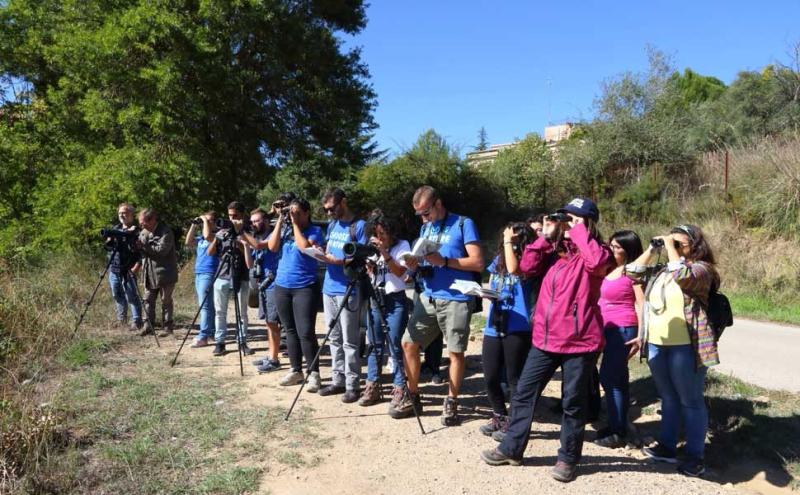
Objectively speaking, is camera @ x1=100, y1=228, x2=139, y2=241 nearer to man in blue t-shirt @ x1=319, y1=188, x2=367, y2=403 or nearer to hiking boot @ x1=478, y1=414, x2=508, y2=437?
man in blue t-shirt @ x1=319, y1=188, x2=367, y2=403

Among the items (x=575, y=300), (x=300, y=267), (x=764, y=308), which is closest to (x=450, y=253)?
(x=575, y=300)

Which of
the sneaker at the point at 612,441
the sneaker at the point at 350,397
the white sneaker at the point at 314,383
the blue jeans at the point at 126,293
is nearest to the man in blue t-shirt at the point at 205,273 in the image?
the blue jeans at the point at 126,293

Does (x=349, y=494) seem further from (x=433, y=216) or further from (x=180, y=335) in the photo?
(x=180, y=335)

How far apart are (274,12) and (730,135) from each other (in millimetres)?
15324

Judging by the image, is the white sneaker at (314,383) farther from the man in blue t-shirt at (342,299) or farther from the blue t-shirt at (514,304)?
the blue t-shirt at (514,304)

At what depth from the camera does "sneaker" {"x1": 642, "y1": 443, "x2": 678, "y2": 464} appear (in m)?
4.02

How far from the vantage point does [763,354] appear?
258 inches

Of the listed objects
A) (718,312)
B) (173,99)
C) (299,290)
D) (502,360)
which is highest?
(173,99)

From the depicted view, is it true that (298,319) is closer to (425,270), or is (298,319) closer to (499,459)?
(425,270)

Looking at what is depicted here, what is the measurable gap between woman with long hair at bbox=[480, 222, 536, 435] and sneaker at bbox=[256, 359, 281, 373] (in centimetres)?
268

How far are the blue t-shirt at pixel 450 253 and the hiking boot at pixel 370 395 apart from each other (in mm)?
1106

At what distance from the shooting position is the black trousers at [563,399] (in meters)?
3.62

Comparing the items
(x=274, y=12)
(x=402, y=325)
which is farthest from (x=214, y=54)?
(x=402, y=325)

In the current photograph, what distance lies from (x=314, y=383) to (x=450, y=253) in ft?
6.63
